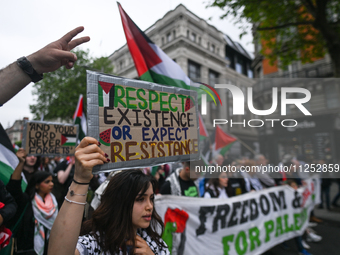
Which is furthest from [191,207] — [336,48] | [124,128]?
[336,48]

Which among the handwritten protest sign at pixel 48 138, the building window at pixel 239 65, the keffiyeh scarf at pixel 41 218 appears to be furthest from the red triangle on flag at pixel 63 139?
the building window at pixel 239 65

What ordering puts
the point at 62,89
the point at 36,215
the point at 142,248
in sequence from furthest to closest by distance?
the point at 62,89
the point at 36,215
the point at 142,248

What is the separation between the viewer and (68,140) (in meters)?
4.43

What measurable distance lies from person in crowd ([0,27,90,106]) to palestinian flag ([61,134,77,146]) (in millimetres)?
3307

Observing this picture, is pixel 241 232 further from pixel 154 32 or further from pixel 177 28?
pixel 154 32

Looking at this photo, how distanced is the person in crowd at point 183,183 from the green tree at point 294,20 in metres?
5.56

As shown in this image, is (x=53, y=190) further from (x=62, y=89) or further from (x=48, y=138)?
(x=62, y=89)

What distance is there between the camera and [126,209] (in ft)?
5.14

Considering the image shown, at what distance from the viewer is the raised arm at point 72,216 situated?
1.04 meters

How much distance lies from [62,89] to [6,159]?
21.0m

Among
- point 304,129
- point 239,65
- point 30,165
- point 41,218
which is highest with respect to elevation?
point 239,65

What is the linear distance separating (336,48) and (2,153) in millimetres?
8267

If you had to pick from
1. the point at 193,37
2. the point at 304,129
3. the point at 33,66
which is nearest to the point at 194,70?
the point at 193,37

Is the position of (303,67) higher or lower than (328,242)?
higher
